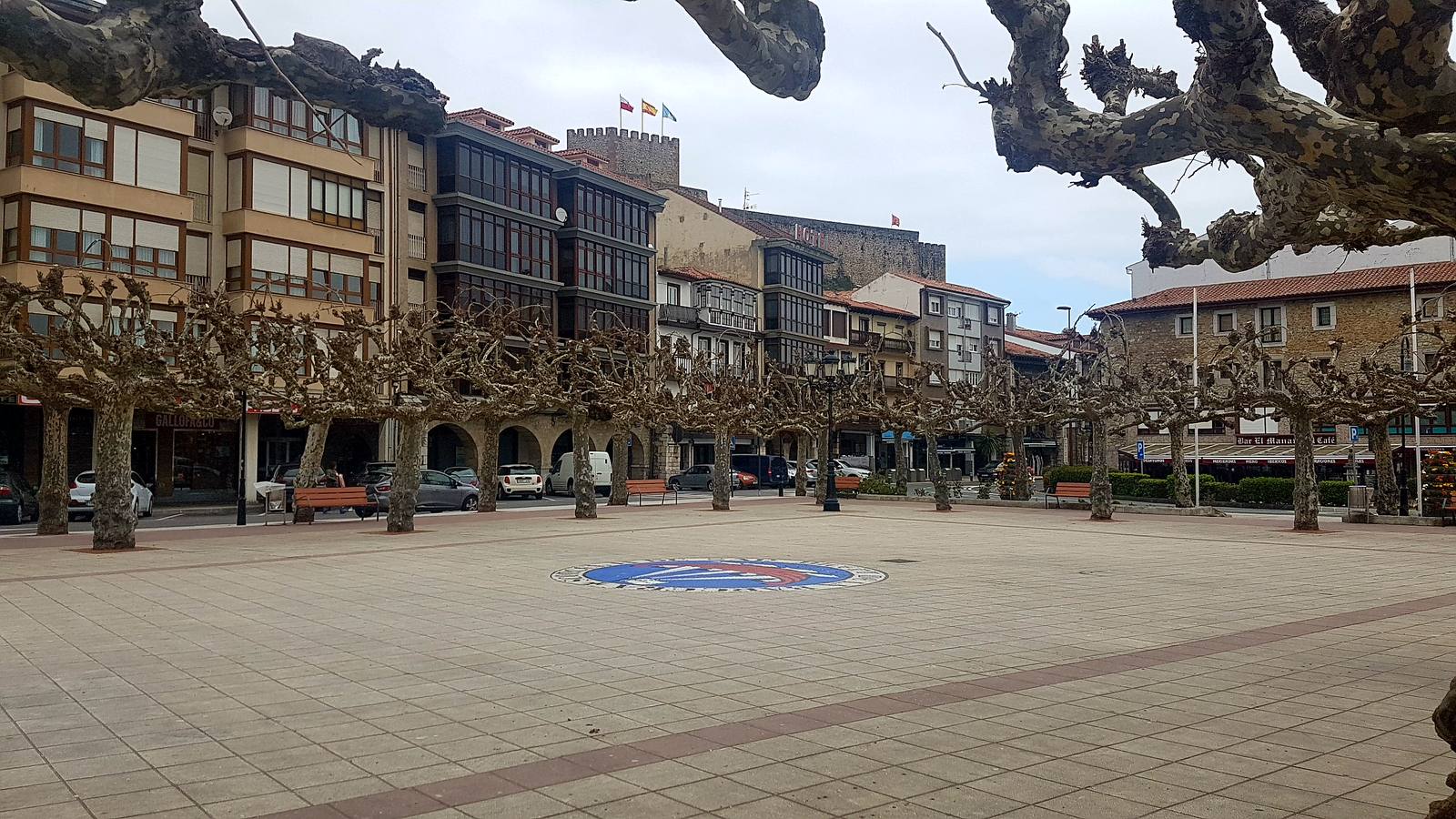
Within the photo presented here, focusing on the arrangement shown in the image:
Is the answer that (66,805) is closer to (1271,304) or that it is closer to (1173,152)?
(1173,152)

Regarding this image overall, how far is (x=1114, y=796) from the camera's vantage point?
5305 mm

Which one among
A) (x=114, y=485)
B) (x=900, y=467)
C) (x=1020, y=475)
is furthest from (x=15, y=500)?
(x=900, y=467)

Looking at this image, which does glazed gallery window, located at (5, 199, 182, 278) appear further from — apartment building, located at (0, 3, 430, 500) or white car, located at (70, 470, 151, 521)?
white car, located at (70, 470, 151, 521)

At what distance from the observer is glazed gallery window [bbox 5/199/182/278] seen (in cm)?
3266

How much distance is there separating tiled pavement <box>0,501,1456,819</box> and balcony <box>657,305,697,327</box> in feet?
152

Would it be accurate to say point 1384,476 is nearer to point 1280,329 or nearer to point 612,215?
point 1280,329

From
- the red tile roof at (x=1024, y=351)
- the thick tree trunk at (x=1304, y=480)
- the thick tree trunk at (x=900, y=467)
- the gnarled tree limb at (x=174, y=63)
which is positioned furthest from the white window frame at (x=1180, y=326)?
the gnarled tree limb at (x=174, y=63)

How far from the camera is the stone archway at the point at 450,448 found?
50250mm

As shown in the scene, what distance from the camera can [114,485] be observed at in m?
19.5

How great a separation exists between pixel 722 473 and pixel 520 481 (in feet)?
39.5

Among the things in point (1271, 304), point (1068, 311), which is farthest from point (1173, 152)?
point (1271, 304)

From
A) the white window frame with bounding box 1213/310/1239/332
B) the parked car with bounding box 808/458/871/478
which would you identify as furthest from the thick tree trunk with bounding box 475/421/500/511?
the white window frame with bounding box 1213/310/1239/332

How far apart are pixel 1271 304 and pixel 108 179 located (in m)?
49.9

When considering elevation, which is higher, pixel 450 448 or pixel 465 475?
pixel 450 448
